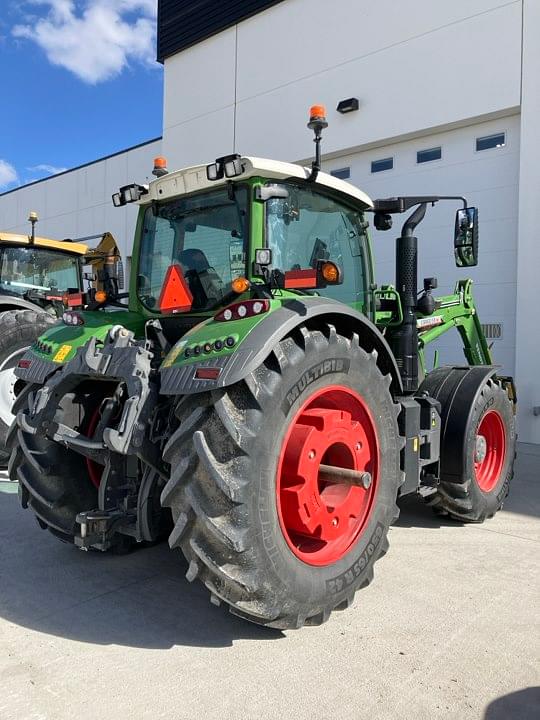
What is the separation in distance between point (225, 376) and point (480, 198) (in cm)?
733

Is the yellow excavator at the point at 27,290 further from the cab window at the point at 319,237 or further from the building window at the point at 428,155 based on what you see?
the building window at the point at 428,155

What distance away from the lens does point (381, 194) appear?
9.70 metres

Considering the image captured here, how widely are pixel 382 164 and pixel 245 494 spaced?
8290 millimetres

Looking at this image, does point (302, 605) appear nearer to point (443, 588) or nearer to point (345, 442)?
point (345, 442)

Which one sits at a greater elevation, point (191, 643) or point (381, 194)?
point (381, 194)

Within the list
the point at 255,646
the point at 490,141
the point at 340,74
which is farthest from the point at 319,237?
the point at 340,74

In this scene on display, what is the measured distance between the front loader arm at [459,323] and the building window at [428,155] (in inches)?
162

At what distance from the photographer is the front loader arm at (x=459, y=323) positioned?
496 centimetres

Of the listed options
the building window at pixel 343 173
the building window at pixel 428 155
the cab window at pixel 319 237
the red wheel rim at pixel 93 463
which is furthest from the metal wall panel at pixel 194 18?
the red wheel rim at pixel 93 463

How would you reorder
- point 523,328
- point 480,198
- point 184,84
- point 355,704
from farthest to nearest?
point 184,84 → point 480,198 → point 523,328 → point 355,704

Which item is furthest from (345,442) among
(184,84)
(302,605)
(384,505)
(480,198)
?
(184,84)

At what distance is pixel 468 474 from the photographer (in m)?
4.39

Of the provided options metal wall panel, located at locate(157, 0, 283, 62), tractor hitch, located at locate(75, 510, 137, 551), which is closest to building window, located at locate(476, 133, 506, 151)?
metal wall panel, located at locate(157, 0, 283, 62)

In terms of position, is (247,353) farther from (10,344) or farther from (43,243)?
(43,243)
